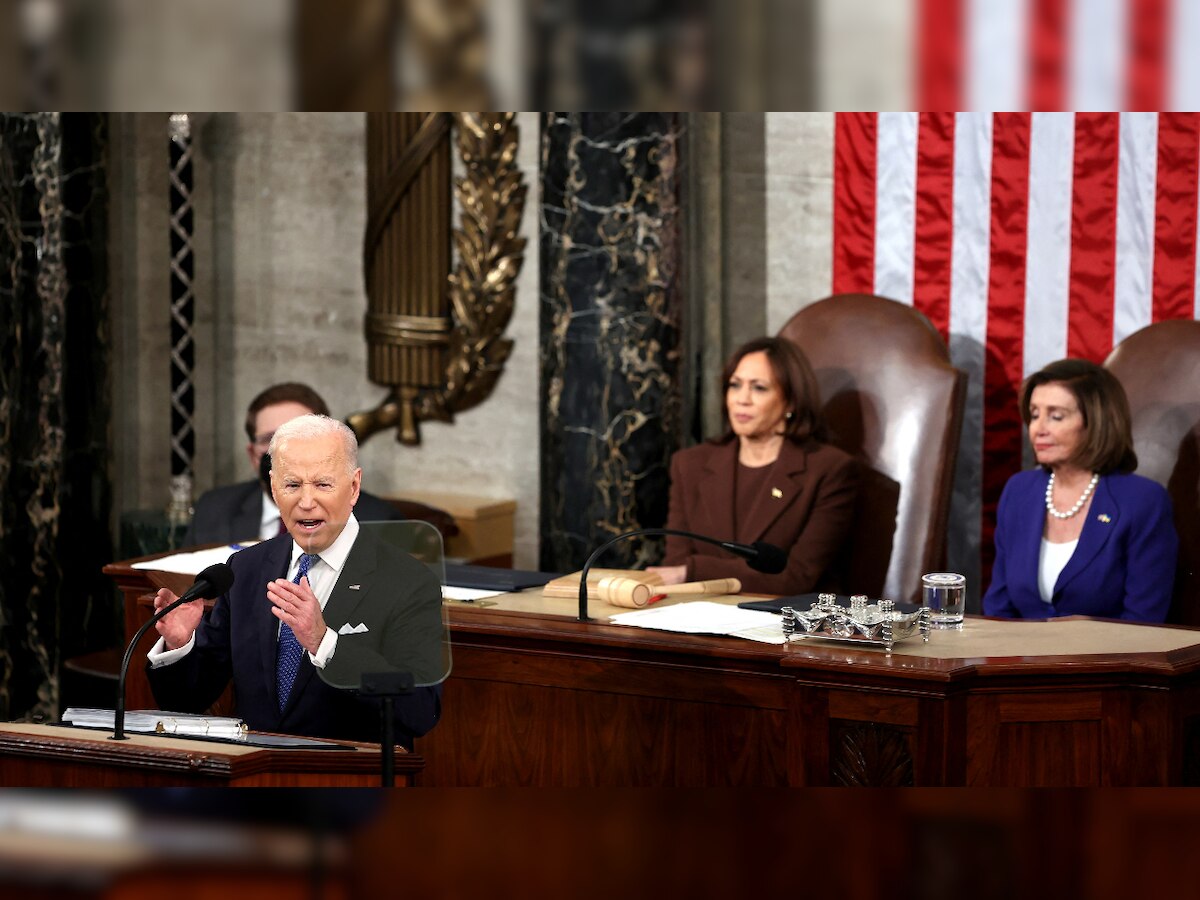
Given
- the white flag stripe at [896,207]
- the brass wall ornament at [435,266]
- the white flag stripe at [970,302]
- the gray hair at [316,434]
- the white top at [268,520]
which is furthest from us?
the brass wall ornament at [435,266]

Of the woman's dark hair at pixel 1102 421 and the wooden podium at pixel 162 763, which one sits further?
the woman's dark hair at pixel 1102 421

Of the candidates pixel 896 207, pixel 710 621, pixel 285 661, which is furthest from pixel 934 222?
pixel 285 661

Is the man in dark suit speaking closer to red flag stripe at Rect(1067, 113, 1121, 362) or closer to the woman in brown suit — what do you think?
the woman in brown suit

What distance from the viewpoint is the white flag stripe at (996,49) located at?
1.42 feet

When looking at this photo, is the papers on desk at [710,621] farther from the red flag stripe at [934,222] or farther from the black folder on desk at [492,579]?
the red flag stripe at [934,222]

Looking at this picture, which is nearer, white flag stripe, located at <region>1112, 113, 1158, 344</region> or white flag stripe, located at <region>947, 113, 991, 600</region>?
white flag stripe, located at <region>1112, 113, 1158, 344</region>

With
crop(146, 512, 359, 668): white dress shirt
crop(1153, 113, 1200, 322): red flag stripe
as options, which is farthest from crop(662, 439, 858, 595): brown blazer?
crop(146, 512, 359, 668): white dress shirt

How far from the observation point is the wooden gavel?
462cm

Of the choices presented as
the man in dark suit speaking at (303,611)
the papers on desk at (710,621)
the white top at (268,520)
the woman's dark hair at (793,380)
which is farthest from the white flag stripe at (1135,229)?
the man in dark suit speaking at (303,611)

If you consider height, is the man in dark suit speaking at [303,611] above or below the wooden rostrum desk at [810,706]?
above

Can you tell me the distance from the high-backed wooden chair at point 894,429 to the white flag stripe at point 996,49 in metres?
5.33

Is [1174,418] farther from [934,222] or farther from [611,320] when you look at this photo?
[611,320]

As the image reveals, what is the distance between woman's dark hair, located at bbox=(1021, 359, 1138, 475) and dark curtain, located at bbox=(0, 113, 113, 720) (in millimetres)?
4005

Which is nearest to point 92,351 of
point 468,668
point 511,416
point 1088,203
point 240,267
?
point 240,267
